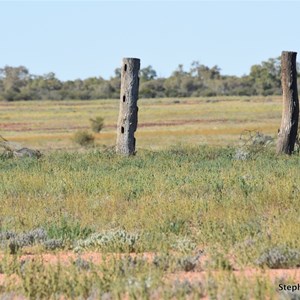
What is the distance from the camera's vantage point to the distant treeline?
115 metres

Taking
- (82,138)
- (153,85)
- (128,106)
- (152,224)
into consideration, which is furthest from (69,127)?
(153,85)

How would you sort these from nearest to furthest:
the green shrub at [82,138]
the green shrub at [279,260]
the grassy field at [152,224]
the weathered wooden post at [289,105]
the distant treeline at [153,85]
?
the grassy field at [152,224] < the green shrub at [279,260] < the weathered wooden post at [289,105] < the green shrub at [82,138] < the distant treeline at [153,85]

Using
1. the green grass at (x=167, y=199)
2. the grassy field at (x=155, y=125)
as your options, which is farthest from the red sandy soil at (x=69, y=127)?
the green grass at (x=167, y=199)

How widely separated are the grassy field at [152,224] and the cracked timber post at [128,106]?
1.50ft

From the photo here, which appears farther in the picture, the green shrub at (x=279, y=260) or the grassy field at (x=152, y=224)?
the green shrub at (x=279, y=260)

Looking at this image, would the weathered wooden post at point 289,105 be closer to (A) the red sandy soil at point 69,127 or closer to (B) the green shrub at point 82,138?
(B) the green shrub at point 82,138

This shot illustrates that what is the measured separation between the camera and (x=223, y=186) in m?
15.5

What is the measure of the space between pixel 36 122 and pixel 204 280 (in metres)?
55.7

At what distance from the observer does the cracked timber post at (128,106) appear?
76.8 ft

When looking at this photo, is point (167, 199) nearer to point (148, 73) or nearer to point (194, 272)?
point (194, 272)

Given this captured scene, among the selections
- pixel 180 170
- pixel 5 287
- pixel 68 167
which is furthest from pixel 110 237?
pixel 68 167

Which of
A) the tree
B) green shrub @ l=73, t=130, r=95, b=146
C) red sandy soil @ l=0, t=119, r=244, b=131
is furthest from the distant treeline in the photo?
green shrub @ l=73, t=130, r=95, b=146

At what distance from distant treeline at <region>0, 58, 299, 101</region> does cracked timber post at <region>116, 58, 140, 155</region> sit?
8770 centimetres

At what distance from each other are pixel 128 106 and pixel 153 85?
103077mm
